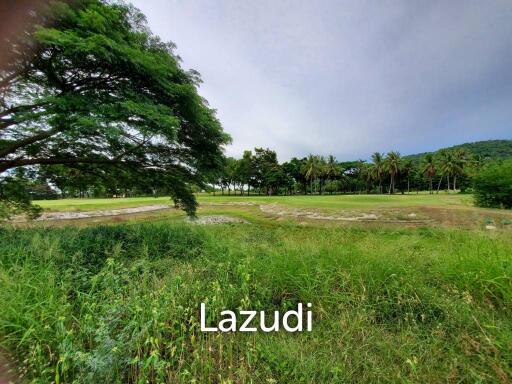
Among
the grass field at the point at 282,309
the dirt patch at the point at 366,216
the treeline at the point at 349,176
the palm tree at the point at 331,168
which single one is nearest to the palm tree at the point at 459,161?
the treeline at the point at 349,176

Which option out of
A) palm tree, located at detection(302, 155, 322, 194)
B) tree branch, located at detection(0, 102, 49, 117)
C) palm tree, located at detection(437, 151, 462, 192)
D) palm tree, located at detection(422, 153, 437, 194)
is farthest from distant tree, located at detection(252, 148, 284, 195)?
tree branch, located at detection(0, 102, 49, 117)

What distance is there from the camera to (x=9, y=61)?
17.3 feet

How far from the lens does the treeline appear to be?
5789 centimetres

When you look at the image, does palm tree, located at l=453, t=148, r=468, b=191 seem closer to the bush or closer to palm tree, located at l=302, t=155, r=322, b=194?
palm tree, located at l=302, t=155, r=322, b=194

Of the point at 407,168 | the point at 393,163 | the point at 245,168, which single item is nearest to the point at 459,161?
the point at 407,168

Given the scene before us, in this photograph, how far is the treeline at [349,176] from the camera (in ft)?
190

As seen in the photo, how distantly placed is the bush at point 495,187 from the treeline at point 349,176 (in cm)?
4074

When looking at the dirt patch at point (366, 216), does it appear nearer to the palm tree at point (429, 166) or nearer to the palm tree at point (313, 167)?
the palm tree at point (313, 167)

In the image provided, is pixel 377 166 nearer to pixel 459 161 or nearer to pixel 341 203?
pixel 459 161

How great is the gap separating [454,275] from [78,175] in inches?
461

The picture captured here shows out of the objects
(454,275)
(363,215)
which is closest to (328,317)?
(454,275)

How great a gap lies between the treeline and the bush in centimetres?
4074

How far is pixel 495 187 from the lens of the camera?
1906 centimetres

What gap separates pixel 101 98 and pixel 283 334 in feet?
21.3
